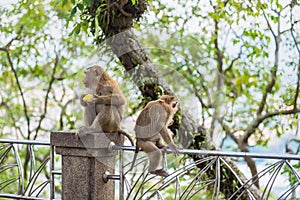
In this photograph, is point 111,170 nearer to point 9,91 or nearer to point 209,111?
point 209,111

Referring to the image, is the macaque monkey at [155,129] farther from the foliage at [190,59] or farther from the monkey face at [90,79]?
the foliage at [190,59]

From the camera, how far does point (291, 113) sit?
510cm

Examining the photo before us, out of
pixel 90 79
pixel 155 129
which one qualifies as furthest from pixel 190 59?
pixel 155 129

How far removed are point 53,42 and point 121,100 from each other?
340 centimetres

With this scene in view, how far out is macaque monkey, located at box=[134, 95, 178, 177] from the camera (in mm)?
2783

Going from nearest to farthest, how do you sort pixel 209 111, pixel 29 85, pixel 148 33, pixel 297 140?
pixel 148 33, pixel 209 111, pixel 297 140, pixel 29 85

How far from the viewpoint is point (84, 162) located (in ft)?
9.91

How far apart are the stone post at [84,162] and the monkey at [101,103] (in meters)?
0.06

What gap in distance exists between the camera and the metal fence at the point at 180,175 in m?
2.62

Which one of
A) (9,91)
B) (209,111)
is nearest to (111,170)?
(209,111)

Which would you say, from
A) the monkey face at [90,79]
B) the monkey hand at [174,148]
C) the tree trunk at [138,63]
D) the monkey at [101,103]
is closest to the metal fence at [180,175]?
the monkey hand at [174,148]

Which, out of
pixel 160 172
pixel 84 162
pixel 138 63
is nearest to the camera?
pixel 160 172

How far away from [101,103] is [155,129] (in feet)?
1.37

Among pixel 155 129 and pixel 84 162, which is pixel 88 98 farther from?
pixel 155 129
